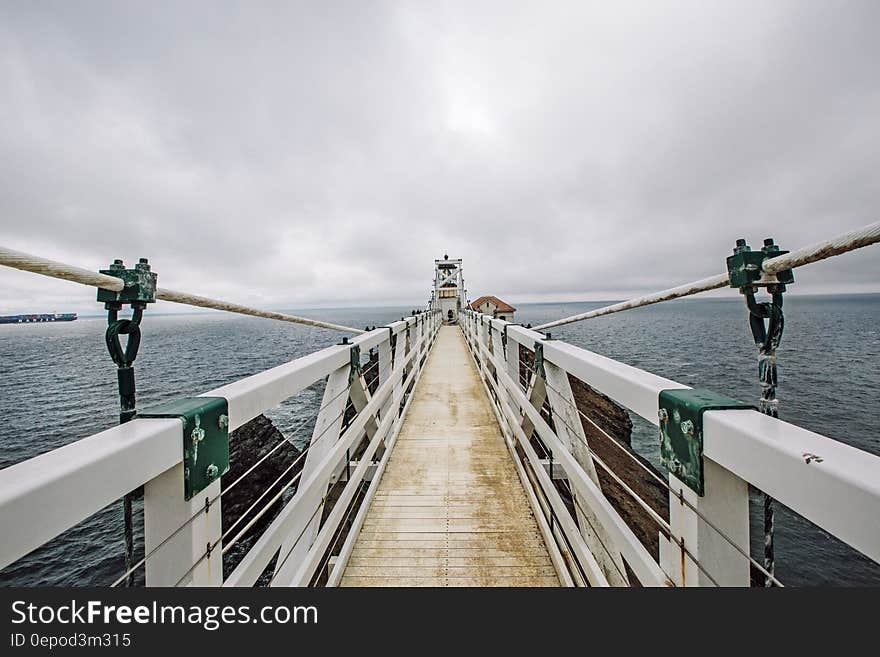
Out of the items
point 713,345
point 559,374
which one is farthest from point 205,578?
point 713,345

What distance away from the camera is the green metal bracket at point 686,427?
1015 millimetres

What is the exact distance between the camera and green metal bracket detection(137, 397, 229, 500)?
3.54ft

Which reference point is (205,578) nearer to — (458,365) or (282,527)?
(282,527)

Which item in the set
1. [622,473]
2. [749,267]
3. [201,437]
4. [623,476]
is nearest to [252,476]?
[623,476]

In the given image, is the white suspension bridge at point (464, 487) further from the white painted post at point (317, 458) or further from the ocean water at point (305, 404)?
the ocean water at point (305, 404)

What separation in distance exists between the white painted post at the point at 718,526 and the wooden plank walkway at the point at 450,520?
1.33 m

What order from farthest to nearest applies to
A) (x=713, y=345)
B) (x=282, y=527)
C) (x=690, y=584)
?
(x=713, y=345) → (x=282, y=527) → (x=690, y=584)

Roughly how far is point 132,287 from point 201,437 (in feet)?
1.98

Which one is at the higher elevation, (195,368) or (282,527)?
(282,527)

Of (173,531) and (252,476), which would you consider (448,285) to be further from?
(173,531)

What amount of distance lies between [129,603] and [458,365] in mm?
7692

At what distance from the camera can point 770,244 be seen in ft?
4.44

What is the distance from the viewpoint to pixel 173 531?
1074mm


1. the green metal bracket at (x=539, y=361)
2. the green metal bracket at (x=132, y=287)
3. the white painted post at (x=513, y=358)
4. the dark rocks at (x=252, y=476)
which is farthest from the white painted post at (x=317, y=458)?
the dark rocks at (x=252, y=476)
